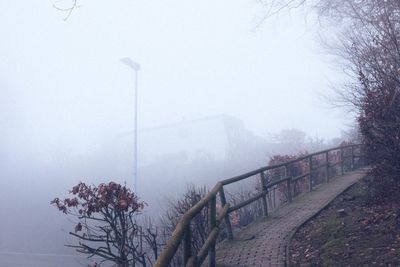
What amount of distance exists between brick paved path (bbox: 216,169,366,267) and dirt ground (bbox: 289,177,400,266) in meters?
0.23

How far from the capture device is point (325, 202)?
1038 cm

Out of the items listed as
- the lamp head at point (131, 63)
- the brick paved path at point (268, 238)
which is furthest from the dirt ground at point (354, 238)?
the lamp head at point (131, 63)

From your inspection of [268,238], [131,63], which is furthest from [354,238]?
[131,63]

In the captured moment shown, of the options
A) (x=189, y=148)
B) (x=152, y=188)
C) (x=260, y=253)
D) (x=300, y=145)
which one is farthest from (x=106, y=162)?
(x=260, y=253)

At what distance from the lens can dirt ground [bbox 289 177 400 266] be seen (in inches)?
223

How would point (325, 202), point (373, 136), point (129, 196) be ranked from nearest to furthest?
point (373, 136)
point (129, 196)
point (325, 202)

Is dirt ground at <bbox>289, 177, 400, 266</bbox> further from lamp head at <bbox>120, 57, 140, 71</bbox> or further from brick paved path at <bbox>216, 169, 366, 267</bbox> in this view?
lamp head at <bbox>120, 57, 140, 71</bbox>

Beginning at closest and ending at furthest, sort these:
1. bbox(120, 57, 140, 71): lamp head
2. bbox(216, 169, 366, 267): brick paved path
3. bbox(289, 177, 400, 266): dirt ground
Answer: bbox(289, 177, 400, 266): dirt ground, bbox(216, 169, 366, 267): brick paved path, bbox(120, 57, 140, 71): lamp head

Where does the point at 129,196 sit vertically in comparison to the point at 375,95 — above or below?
below

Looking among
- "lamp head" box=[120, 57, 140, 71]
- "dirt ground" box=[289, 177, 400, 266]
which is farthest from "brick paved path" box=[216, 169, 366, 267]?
"lamp head" box=[120, 57, 140, 71]

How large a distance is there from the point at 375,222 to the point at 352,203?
2.76 meters

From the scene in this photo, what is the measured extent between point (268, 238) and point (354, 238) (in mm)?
1618

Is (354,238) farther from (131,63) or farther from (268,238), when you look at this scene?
(131,63)

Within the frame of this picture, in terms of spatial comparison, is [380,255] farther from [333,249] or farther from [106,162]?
[106,162]
